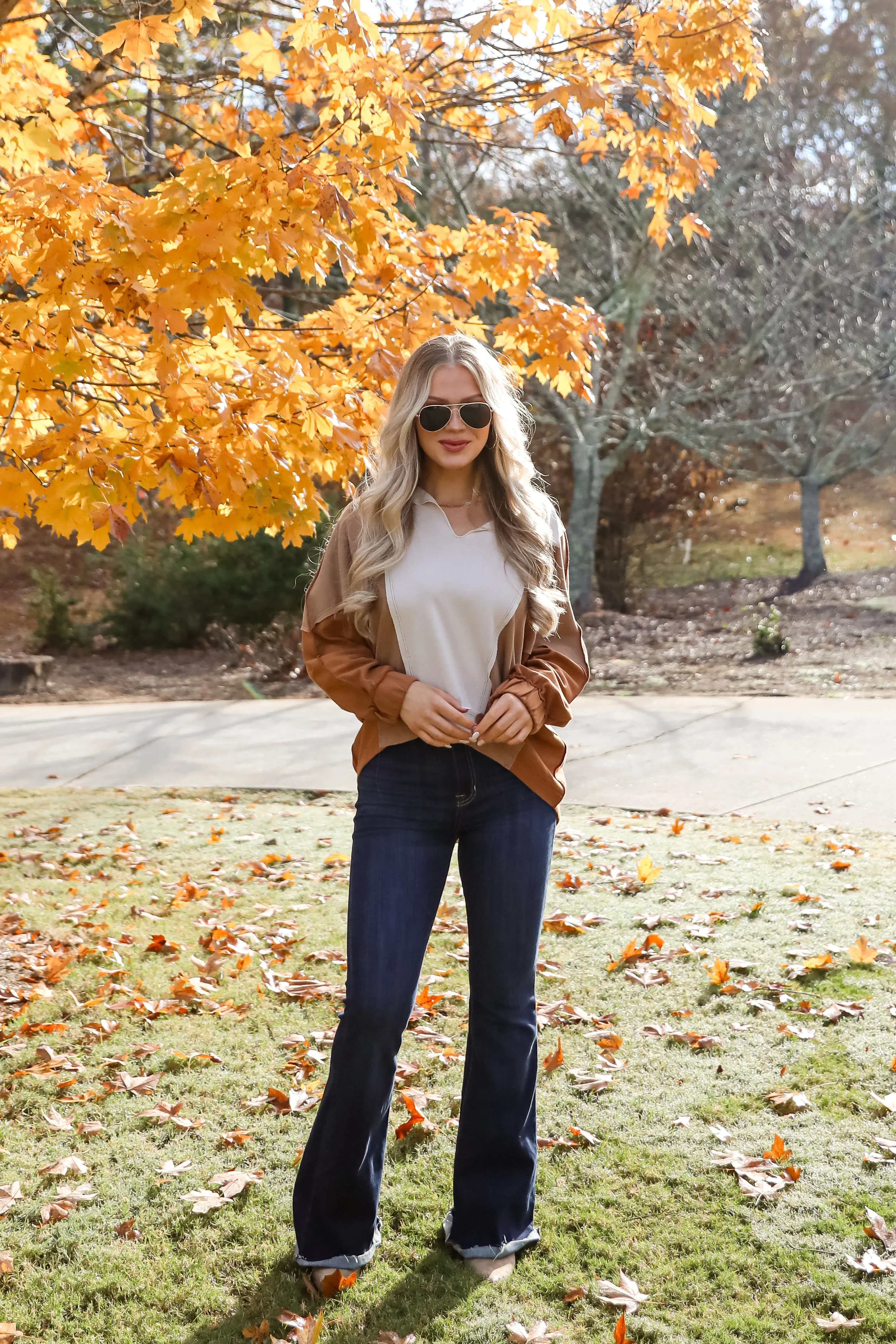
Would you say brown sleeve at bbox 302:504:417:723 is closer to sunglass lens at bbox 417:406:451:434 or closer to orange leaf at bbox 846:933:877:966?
sunglass lens at bbox 417:406:451:434

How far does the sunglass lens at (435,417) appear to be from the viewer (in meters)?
2.52

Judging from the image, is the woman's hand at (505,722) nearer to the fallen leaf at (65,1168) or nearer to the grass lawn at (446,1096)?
the grass lawn at (446,1096)

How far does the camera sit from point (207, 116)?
7754 millimetres

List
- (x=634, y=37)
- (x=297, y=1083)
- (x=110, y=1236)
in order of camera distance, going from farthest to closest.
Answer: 1. (x=634, y=37)
2. (x=297, y=1083)
3. (x=110, y=1236)

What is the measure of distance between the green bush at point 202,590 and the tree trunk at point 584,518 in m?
3.69

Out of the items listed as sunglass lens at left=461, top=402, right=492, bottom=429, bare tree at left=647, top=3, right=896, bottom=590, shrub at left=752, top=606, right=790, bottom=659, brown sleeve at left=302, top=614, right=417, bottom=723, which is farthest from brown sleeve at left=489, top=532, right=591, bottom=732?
bare tree at left=647, top=3, right=896, bottom=590

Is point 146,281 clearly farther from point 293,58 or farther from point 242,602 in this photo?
point 242,602

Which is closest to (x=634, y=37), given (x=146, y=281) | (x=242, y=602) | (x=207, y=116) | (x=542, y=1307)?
(x=146, y=281)

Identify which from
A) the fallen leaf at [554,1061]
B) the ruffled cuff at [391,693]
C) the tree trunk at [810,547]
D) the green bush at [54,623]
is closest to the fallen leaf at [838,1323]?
the fallen leaf at [554,1061]

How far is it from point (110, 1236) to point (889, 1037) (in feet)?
7.99

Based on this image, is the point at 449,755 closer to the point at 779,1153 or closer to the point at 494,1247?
the point at 494,1247

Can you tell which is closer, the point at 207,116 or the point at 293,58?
the point at 293,58

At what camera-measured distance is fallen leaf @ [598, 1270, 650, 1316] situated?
252cm

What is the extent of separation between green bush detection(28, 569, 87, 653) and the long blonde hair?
41.9 feet
